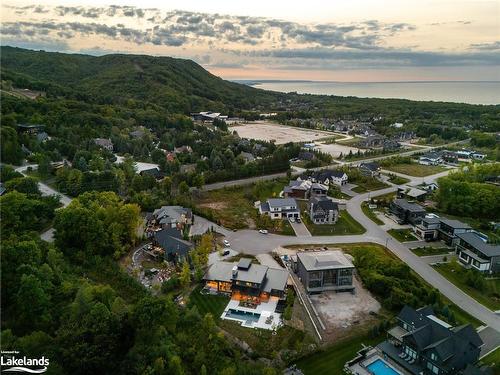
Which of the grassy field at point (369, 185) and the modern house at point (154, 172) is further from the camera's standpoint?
the grassy field at point (369, 185)

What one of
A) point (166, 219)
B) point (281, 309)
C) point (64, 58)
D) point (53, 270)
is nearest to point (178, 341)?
point (281, 309)

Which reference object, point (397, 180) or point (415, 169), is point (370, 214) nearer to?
point (397, 180)

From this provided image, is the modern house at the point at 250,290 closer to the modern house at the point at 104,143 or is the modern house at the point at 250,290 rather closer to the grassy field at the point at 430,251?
the grassy field at the point at 430,251

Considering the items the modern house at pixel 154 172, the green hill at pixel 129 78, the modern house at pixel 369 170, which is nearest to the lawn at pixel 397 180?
the modern house at pixel 369 170

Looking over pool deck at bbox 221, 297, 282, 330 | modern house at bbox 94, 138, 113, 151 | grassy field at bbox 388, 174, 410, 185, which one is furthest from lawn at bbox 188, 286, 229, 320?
modern house at bbox 94, 138, 113, 151

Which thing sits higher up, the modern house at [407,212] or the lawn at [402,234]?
the modern house at [407,212]
